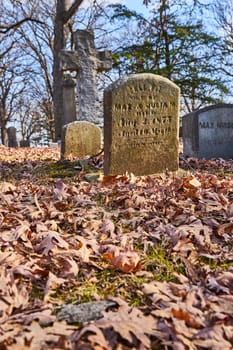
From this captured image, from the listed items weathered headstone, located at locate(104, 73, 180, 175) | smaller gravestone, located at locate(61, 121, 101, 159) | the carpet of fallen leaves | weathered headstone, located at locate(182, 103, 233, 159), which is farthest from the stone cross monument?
the carpet of fallen leaves

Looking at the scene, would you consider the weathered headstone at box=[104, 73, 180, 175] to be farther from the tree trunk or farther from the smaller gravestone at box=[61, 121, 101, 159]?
the tree trunk

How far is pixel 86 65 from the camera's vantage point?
10.9 metres

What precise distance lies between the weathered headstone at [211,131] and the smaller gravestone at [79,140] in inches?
83.0

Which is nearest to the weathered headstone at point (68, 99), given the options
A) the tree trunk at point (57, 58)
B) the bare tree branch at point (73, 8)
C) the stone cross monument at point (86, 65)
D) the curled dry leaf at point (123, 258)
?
the tree trunk at point (57, 58)

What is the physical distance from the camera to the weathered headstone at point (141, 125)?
15.2 ft

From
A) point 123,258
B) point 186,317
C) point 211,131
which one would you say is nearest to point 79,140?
point 211,131

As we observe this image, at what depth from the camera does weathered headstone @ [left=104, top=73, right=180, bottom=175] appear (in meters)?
4.63

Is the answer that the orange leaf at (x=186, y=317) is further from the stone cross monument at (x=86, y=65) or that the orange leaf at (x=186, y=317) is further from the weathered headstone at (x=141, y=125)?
the stone cross monument at (x=86, y=65)

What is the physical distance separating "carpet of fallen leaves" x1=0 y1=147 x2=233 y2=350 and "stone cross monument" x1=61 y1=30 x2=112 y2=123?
7872mm

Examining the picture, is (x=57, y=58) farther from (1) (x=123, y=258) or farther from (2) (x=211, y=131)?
(1) (x=123, y=258)

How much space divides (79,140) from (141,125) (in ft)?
10.0

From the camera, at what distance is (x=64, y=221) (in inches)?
109

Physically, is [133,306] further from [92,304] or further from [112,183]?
[112,183]

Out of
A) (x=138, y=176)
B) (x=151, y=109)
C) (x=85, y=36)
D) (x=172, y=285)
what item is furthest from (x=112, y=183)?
(x=85, y=36)
